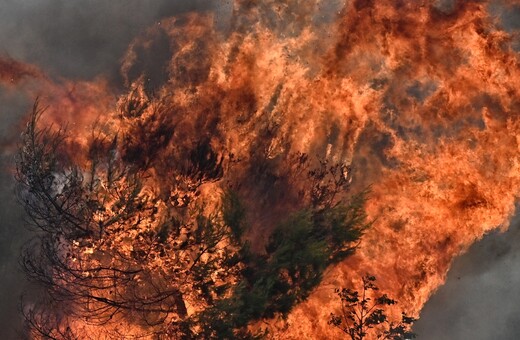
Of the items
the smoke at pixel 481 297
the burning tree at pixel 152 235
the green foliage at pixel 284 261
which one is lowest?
the smoke at pixel 481 297

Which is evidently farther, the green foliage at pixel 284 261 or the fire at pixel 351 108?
the fire at pixel 351 108

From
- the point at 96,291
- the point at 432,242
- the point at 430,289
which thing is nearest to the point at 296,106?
the point at 432,242

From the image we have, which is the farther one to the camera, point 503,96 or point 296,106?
point 296,106

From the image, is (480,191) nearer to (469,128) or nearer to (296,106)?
(469,128)

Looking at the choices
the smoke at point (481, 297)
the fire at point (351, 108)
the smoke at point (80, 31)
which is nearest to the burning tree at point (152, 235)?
the fire at point (351, 108)

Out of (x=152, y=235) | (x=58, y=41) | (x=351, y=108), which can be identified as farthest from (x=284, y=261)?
→ (x=58, y=41)

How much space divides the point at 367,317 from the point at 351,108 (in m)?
4.71

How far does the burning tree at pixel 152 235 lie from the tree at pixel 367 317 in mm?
883

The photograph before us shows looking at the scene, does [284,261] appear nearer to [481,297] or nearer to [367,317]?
[367,317]

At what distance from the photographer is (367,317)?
10.8 meters

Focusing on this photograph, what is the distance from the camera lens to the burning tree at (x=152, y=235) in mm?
10805

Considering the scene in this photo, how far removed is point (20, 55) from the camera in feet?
37.6

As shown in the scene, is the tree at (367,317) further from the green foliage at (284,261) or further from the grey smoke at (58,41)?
the grey smoke at (58,41)

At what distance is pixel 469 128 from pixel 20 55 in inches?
405
